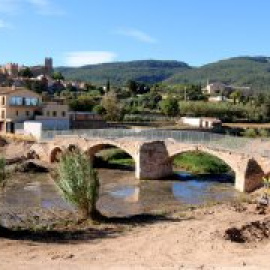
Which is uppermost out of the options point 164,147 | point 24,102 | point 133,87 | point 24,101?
point 133,87

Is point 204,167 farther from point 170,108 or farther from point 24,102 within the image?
point 170,108

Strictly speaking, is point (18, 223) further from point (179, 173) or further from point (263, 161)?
point (179, 173)

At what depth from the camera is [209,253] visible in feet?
70.5

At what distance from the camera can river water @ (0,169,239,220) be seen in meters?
36.6

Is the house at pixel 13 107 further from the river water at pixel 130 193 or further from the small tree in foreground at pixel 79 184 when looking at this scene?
the small tree in foreground at pixel 79 184

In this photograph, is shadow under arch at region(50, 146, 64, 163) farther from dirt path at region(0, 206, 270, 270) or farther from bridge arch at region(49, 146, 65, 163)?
dirt path at region(0, 206, 270, 270)

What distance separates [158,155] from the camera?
158ft

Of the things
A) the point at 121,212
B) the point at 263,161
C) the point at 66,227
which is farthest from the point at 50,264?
the point at 263,161

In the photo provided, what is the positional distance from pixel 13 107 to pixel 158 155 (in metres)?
25.9

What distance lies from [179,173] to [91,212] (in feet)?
74.1

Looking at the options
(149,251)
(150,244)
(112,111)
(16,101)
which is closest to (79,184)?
(150,244)

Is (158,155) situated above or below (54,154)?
above

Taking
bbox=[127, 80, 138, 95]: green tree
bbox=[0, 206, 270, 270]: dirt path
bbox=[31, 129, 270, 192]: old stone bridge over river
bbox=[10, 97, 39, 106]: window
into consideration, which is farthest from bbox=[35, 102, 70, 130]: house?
bbox=[127, 80, 138, 95]: green tree

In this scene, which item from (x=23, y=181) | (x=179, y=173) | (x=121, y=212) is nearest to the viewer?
(x=121, y=212)
